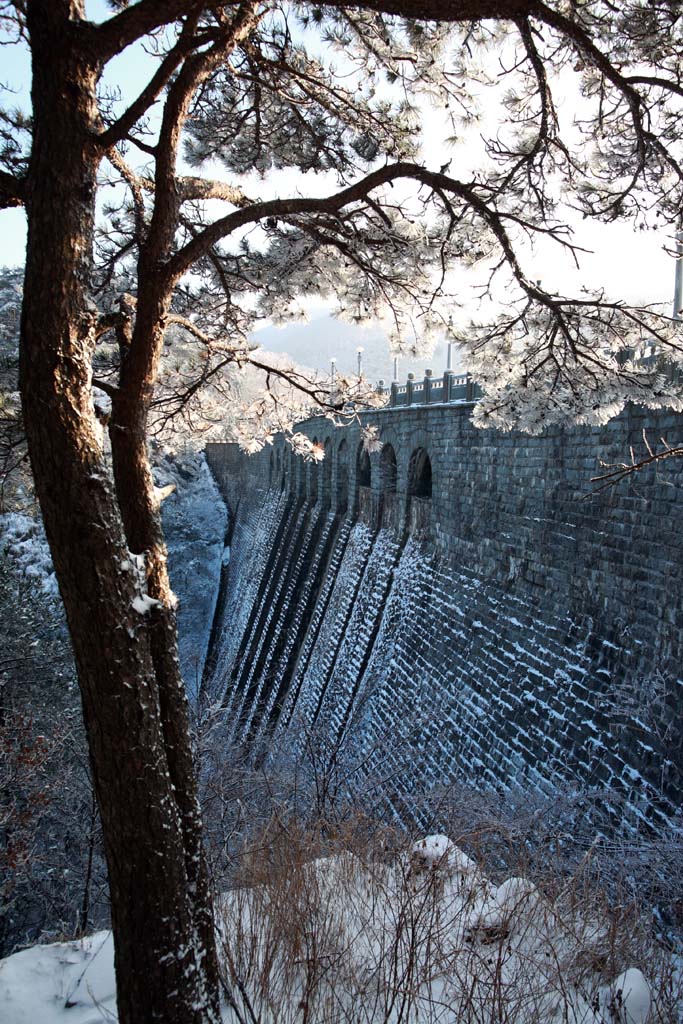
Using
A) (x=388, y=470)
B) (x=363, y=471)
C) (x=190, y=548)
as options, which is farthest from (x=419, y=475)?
(x=190, y=548)

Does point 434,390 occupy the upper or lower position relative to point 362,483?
upper

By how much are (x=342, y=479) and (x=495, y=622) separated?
453 inches

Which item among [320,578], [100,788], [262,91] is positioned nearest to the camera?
[100,788]

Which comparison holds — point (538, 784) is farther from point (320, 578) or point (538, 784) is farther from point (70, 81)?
point (320, 578)

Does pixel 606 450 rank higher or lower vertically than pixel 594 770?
higher

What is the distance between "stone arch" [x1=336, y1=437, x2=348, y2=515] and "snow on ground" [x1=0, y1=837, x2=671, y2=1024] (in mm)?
16637

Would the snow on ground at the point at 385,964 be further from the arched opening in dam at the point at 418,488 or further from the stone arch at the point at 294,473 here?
the stone arch at the point at 294,473

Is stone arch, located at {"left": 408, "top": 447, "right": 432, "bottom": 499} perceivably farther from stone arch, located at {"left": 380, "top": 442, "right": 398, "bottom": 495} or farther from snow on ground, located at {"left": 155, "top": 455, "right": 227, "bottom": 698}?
snow on ground, located at {"left": 155, "top": 455, "right": 227, "bottom": 698}

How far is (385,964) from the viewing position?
3084mm

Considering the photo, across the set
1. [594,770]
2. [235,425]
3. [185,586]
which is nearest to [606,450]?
[594,770]

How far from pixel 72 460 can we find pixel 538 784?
21.0ft

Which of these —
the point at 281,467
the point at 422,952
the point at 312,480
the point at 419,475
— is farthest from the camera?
the point at 281,467

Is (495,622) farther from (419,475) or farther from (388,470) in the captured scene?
(388,470)

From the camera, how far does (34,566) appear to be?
1666cm
